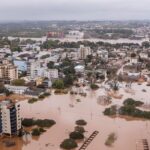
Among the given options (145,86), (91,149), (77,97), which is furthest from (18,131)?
(145,86)

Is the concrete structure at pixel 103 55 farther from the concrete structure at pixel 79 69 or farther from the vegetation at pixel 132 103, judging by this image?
the vegetation at pixel 132 103

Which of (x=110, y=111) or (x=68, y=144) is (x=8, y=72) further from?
(x=68, y=144)

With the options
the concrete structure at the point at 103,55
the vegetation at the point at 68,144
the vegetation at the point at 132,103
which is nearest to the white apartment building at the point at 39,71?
the vegetation at the point at 132,103

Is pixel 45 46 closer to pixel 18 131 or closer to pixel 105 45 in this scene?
Answer: pixel 105 45

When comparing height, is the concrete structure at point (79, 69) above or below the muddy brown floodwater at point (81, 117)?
above

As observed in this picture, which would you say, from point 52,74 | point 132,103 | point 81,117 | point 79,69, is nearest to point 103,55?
point 79,69

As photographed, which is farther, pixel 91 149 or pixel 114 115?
pixel 114 115

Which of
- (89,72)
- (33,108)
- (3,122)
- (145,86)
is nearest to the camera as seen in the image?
(3,122)
